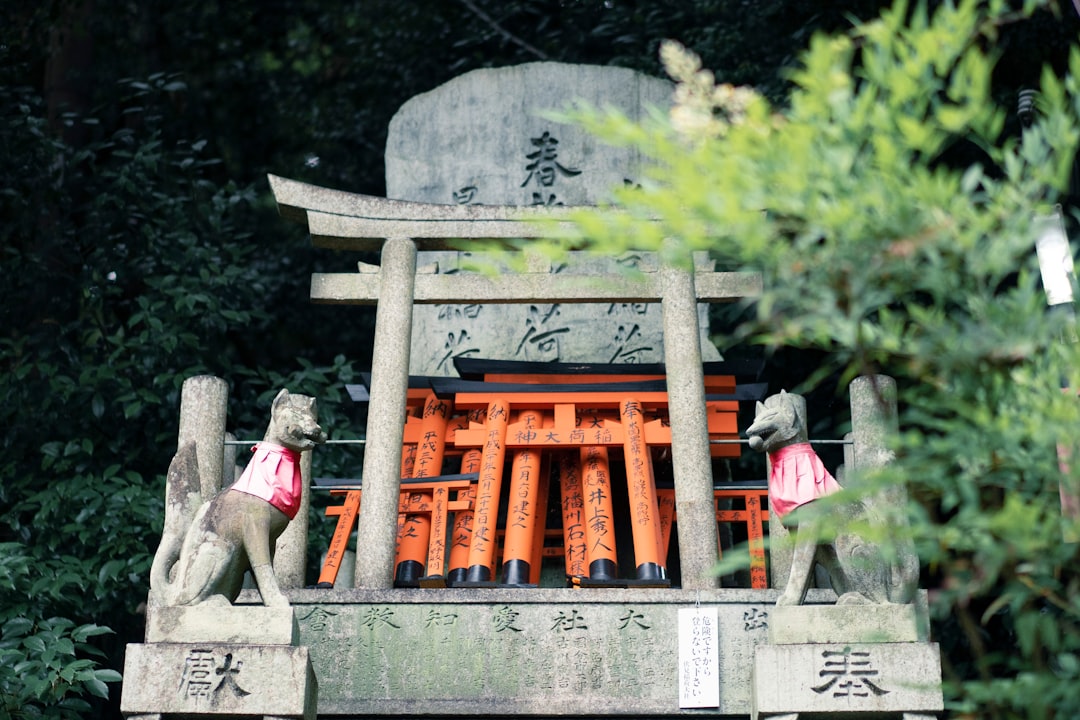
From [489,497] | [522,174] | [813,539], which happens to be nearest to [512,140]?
[522,174]

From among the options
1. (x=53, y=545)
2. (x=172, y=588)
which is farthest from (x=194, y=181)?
(x=172, y=588)

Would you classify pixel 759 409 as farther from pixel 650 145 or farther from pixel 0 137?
pixel 0 137

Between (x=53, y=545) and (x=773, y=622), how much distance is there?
5156 mm

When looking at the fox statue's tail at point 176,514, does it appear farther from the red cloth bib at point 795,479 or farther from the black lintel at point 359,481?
the red cloth bib at point 795,479

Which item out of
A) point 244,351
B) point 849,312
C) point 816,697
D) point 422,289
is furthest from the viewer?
point 244,351

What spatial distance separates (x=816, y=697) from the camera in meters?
5.99

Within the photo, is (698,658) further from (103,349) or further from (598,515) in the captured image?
(103,349)

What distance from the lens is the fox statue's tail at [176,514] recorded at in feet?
21.1

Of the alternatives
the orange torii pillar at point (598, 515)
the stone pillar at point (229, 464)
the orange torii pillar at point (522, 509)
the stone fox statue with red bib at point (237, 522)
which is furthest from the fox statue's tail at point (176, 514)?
the orange torii pillar at point (598, 515)

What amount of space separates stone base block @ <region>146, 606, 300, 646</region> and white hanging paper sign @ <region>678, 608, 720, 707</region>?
1674 mm

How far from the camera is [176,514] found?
6.54 metres

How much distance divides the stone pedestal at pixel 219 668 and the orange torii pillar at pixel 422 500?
157 centimetres

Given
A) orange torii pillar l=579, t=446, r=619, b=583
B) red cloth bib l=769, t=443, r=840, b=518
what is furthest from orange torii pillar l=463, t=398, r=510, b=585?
red cloth bib l=769, t=443, r=840, b=518

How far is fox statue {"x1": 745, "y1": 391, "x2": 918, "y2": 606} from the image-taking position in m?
6.26
